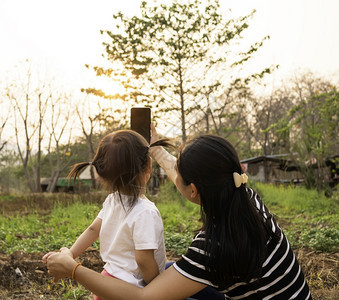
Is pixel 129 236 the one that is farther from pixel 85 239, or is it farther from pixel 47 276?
pixel 47 276

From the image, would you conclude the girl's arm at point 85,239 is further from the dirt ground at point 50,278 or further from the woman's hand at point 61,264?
the dirt ground at point 50,278

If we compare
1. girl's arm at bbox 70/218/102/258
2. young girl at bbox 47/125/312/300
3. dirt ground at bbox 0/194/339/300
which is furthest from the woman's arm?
dirt ground at bbox 0/194/339/300

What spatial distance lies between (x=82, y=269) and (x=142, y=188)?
1.55ft

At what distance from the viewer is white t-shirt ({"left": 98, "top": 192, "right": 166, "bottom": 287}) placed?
181 centimetres

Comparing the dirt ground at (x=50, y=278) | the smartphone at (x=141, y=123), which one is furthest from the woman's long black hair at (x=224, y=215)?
the dirt ground at (x=50, y=278)

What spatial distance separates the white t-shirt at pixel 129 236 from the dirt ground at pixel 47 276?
4.33 ft

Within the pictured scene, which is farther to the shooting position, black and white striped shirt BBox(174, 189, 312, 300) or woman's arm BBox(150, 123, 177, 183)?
woman's arm BBox(150, 123, 177, 183)

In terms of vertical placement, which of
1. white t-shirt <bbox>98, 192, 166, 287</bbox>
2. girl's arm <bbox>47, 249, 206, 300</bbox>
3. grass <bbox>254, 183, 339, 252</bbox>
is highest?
white t-shirt <bbox>98, 192, 166, 287</bbox>

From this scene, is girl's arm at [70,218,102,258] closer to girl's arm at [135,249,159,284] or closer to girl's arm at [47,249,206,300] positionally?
girl's arm at [47,249,206,300]

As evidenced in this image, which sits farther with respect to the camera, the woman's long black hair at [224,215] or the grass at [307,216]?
the grass at [307,216]

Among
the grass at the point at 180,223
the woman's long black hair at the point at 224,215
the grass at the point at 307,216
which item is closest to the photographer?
the woman's long black hair at the point at 224,215

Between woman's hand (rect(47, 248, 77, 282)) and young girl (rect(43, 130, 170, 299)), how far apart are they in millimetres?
75

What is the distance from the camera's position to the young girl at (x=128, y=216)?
181 cm

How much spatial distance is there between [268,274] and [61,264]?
0.82 metres
